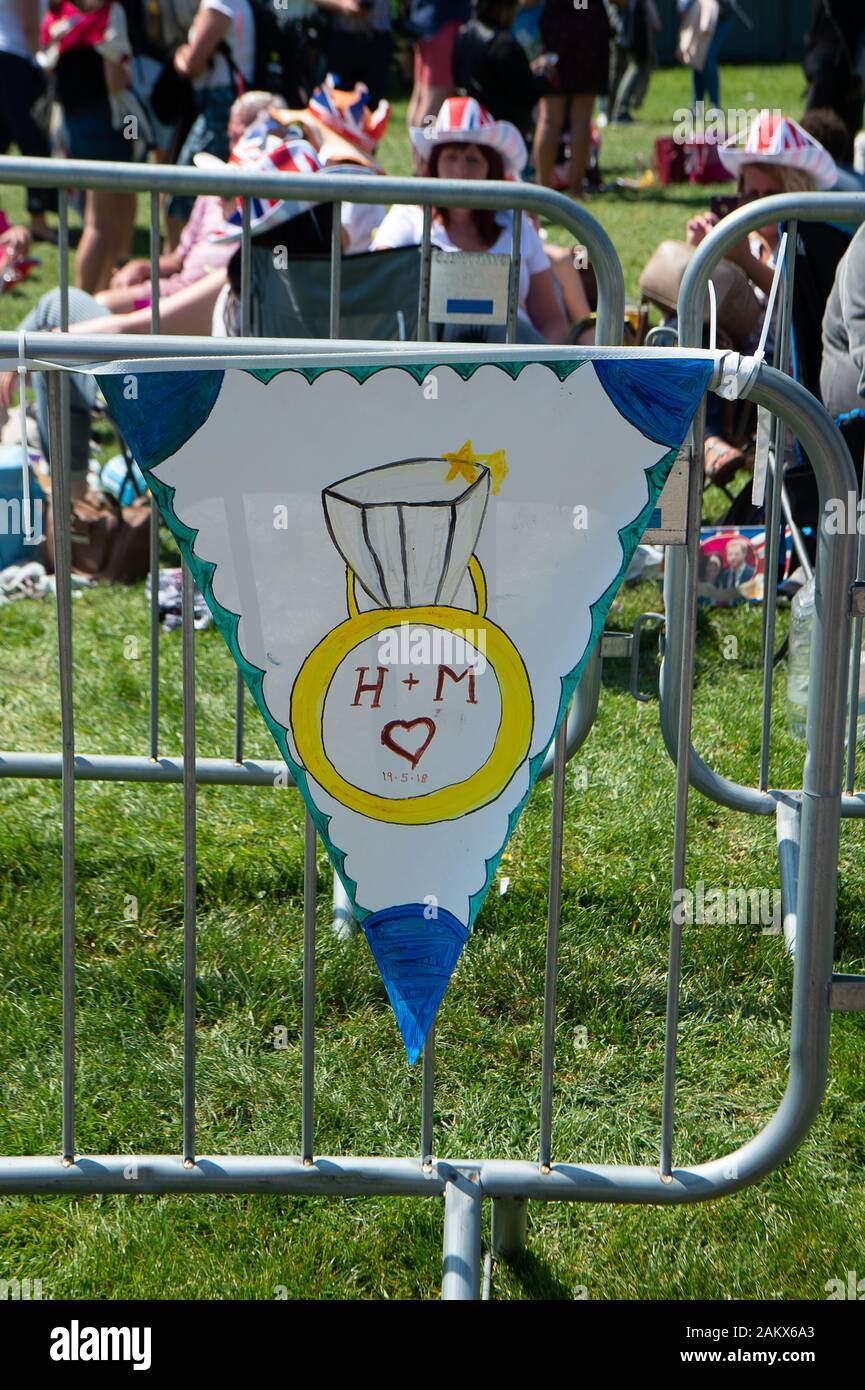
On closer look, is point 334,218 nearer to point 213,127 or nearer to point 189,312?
point 189,312

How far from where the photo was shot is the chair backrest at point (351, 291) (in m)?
5.45

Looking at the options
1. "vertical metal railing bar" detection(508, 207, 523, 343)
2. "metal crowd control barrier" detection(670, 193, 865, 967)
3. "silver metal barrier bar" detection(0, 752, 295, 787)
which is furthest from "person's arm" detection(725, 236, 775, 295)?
"silver metal barrier bar" detection(0, 752, 295, 787)

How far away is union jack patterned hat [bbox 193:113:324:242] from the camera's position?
5.53m

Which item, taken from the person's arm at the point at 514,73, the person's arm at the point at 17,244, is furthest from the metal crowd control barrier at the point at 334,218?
the person's arm at the point at 514,73

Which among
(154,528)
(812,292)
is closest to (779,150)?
(812,292)

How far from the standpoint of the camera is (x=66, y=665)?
235 cm

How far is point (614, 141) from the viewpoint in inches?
671

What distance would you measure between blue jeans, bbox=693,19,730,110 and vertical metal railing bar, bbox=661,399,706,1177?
617 inches

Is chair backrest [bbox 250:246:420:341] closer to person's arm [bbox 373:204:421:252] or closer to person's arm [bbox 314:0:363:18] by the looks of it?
person's arm [bbox 373:204:421:252]

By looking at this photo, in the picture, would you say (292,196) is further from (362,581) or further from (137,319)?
(137,319)

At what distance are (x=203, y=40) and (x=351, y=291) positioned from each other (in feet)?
16.8

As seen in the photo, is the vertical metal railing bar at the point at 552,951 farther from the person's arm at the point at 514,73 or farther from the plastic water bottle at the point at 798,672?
the person's arm at the point at 514,73

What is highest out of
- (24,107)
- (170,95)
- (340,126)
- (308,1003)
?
(24,107)
